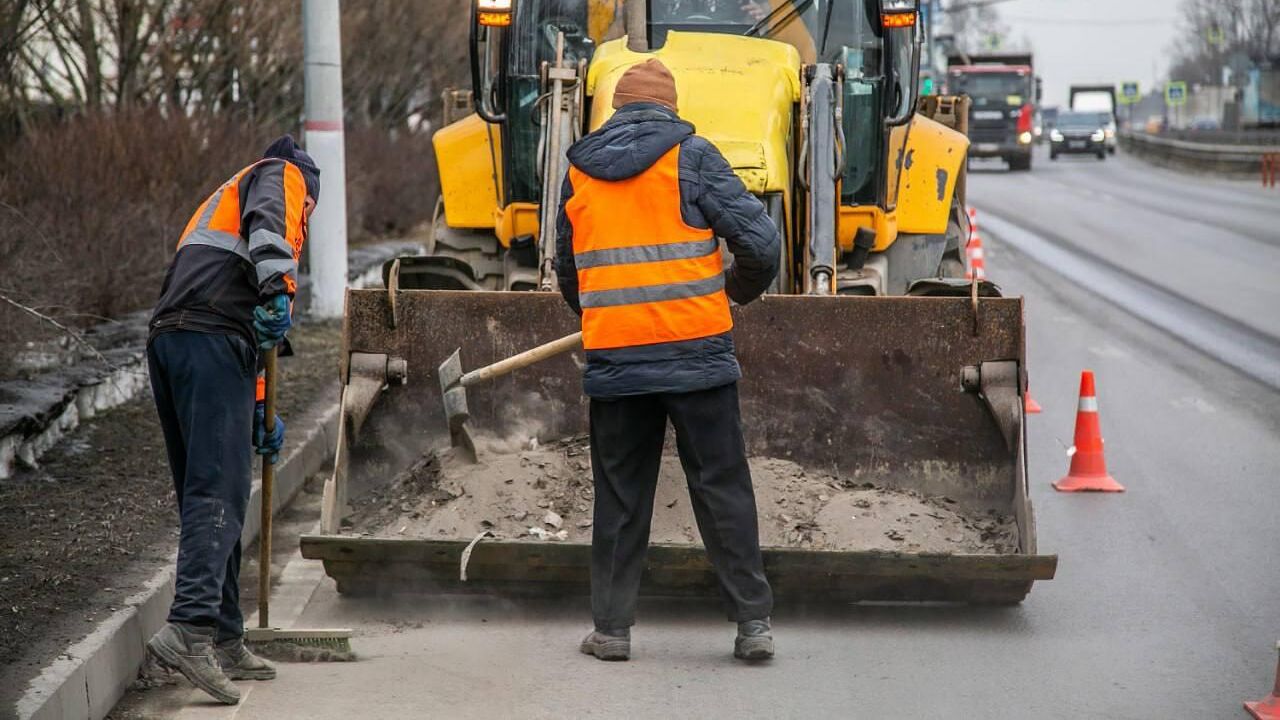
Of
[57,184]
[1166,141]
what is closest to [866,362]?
[57,184]

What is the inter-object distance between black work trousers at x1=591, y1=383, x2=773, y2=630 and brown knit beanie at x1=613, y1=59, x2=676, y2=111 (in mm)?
972

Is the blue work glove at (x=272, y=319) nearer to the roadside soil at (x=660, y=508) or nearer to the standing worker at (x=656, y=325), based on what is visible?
the standing worker at (x=656, y=325)

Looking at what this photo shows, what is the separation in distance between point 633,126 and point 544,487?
165 centimetres

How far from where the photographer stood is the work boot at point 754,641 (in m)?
5.64

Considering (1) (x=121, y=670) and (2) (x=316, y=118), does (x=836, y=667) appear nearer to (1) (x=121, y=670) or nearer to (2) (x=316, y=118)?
(1) (x=121, y=670)

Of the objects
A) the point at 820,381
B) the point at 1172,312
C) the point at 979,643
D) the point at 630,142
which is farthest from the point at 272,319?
the point at 1172,312

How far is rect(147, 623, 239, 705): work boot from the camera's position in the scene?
512cm

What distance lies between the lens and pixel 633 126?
18.3ft

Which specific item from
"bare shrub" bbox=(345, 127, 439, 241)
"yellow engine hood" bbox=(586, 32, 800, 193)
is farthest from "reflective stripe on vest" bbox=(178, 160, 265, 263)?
"bare shrub" bbox=(345, 127, 439, 241)

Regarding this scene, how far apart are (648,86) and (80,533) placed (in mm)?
2961

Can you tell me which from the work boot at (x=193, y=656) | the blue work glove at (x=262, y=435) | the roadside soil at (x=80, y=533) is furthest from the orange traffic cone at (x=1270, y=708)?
the roadside soil at (x=80, y=533)

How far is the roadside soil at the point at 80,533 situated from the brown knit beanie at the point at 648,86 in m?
2.40

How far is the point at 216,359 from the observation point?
527 cm

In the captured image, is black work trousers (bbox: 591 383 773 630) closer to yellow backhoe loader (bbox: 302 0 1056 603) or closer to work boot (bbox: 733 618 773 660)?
work boot (bbox: 733 618 773 660)
